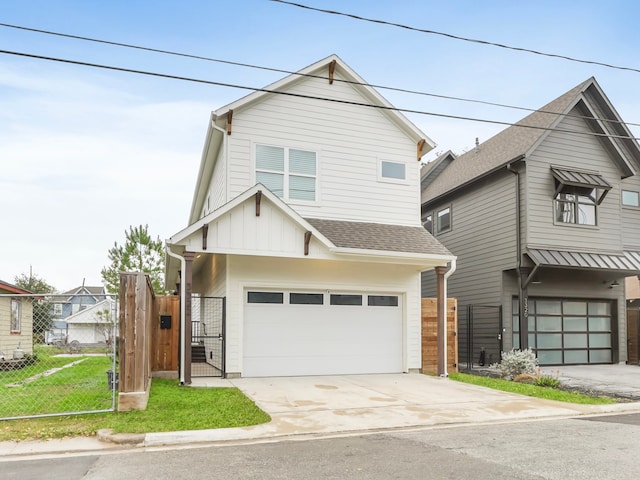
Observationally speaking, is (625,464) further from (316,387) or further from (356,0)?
(356,0)

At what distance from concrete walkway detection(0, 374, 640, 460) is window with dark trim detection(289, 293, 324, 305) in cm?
184

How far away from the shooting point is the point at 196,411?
8.37 meters

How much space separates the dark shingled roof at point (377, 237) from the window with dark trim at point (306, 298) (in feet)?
5.56

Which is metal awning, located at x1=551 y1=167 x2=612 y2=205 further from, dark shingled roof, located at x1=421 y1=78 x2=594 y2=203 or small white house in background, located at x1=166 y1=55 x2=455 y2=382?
small white house in background, located at x1=166 y1=55 x2=455 y2=382

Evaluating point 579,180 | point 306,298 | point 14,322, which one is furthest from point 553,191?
point 14,322

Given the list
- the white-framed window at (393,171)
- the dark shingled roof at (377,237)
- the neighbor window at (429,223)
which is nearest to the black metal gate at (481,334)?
the dark shingled roof at (377,237)

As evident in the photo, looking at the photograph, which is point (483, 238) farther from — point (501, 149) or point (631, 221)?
point (631, 221)

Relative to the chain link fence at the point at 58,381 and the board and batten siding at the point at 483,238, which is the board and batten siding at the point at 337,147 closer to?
the board and batten siding at the point at 483,238

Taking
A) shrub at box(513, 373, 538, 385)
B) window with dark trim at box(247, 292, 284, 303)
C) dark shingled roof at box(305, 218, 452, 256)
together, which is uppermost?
dark shingled roof at box(305, 218, 452, 256)

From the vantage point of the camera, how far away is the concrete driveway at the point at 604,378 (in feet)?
40.1

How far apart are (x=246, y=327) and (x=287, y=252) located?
7.24ft

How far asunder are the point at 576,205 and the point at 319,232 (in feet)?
32.1

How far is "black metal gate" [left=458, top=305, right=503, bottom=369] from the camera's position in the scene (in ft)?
56.3

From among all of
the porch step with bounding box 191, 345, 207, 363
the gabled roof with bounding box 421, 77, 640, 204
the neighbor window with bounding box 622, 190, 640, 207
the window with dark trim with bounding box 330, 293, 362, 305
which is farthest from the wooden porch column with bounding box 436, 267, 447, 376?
the neighbor window with bounding box 622, 190, 640, 207
